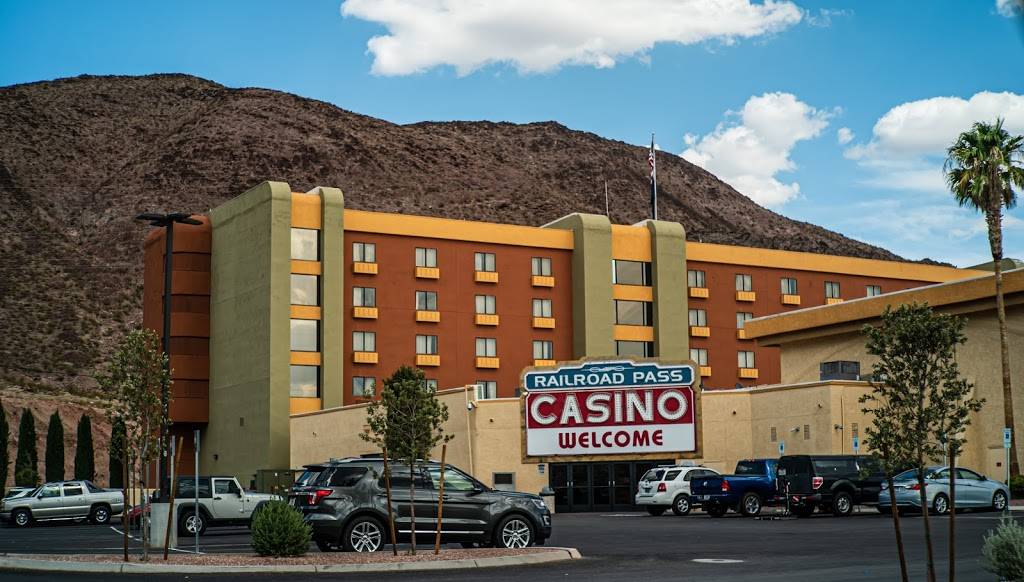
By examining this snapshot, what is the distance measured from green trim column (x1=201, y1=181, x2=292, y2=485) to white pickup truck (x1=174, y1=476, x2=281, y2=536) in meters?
27.4

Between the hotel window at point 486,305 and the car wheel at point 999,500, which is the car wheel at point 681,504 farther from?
the hotel window at point 486,305

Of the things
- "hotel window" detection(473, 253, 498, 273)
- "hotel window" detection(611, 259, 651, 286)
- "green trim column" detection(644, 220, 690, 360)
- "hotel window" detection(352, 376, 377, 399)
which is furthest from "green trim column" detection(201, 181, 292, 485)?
"green trim column" detection(644, 220, 690, 360)

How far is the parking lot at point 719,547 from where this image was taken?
20297mm

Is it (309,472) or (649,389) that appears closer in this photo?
(309,472)

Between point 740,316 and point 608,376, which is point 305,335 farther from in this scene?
point 740,316

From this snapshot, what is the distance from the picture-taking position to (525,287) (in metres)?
74.8

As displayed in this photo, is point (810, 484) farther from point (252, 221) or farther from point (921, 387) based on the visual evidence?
point (252, 221)

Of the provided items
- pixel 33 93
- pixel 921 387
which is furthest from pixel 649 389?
pixel 33 93

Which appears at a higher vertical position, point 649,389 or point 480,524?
point 649,389

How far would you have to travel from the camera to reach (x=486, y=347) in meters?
73.2

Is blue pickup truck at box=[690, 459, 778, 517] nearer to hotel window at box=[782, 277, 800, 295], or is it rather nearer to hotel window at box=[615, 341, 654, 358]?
hotel window at box=[615, 341, 654, 358]

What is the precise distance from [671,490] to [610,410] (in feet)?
17.3

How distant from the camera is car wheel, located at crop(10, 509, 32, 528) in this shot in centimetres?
4819

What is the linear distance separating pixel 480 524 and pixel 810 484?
18.1 m
